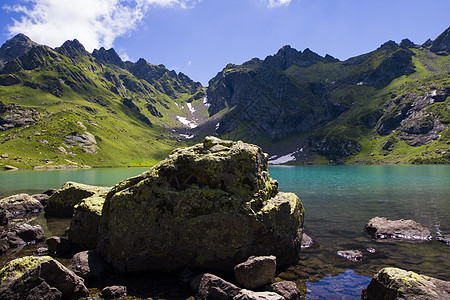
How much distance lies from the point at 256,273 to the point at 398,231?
55.0 ft

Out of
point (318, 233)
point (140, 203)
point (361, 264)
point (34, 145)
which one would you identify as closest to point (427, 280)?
point (361, 264)

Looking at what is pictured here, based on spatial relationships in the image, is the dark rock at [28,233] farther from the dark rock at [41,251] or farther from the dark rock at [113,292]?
the dark rock at [113,292]

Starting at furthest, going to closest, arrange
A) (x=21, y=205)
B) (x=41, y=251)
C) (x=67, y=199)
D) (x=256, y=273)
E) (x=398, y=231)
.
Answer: (x=21, y=205), (x=67, y=199), (x=398, y=231), (x=41, y=251), (x=256, y=273)

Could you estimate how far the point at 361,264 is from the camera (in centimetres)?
1570

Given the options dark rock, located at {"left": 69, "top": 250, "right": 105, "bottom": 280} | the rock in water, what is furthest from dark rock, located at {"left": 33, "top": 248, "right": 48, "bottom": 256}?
the rock in water

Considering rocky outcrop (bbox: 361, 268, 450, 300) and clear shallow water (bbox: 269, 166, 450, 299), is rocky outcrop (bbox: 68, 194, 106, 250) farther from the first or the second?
rocky outcrop (bbox: 361, 268, 450, 300)

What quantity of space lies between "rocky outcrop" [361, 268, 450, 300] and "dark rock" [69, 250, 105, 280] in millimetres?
13931

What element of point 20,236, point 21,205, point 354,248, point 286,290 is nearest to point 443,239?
point 354,248

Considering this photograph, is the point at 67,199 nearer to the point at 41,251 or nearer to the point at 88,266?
the point at 41,251

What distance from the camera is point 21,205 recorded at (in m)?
33.8

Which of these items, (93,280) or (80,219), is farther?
(80,219)

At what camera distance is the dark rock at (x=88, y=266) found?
516 inches

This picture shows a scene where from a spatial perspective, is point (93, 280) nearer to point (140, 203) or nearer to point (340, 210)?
point (140, 203)

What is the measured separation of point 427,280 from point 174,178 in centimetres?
1348
